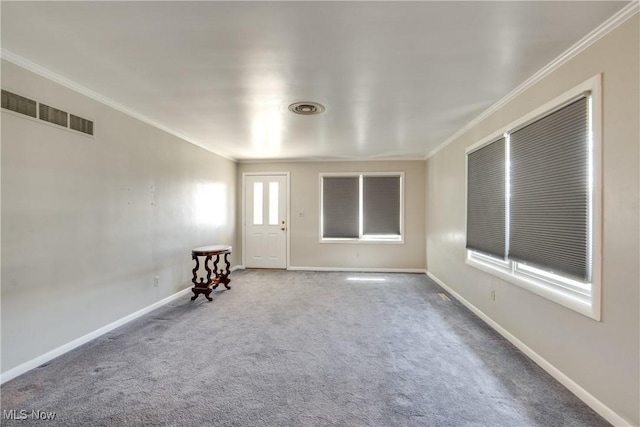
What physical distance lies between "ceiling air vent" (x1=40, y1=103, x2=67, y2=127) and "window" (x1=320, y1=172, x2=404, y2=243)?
14.2ft

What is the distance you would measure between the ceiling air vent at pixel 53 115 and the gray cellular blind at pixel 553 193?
413 cm

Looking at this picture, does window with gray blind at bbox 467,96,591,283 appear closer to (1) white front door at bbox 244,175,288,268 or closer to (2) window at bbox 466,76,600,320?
(2) window at bbox 466,76,600,320

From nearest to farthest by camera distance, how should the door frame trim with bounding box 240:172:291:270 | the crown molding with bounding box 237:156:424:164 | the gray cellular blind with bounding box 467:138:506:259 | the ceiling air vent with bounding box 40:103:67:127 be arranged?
1. the ceiling air vent with bounding box 40:103:67:127
2. the gray cellular blind with bounding box 467:138:506:259
3. the crown molding with bounding box 237:156:424:164
4. the door frame trim with bounding box 240:172:291:270

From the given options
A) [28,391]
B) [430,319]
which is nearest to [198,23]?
[28,391]

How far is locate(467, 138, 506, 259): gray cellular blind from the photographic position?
295 centimetres

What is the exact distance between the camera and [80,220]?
104 inches

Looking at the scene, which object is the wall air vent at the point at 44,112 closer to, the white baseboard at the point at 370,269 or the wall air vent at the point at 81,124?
the wall air vent at the point at 81,124

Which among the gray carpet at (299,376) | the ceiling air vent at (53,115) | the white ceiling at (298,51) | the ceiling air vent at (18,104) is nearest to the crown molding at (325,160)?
the white ceiling at (298,51)

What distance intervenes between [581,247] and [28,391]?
3.98m

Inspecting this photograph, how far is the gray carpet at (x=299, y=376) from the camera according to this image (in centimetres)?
176

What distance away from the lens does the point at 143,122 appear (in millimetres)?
3496

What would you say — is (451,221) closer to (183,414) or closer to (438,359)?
(438,359)

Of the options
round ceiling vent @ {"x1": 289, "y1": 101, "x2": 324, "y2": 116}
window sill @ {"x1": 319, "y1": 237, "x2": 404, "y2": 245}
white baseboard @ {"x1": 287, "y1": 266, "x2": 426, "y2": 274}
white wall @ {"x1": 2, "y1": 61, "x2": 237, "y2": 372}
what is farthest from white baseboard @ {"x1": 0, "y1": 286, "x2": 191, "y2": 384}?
window sill @ {"x1": 319, "y1": 237, "x2": 404, "y2": 245}

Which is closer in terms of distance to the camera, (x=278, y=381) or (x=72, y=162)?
(x=278, y=381)
